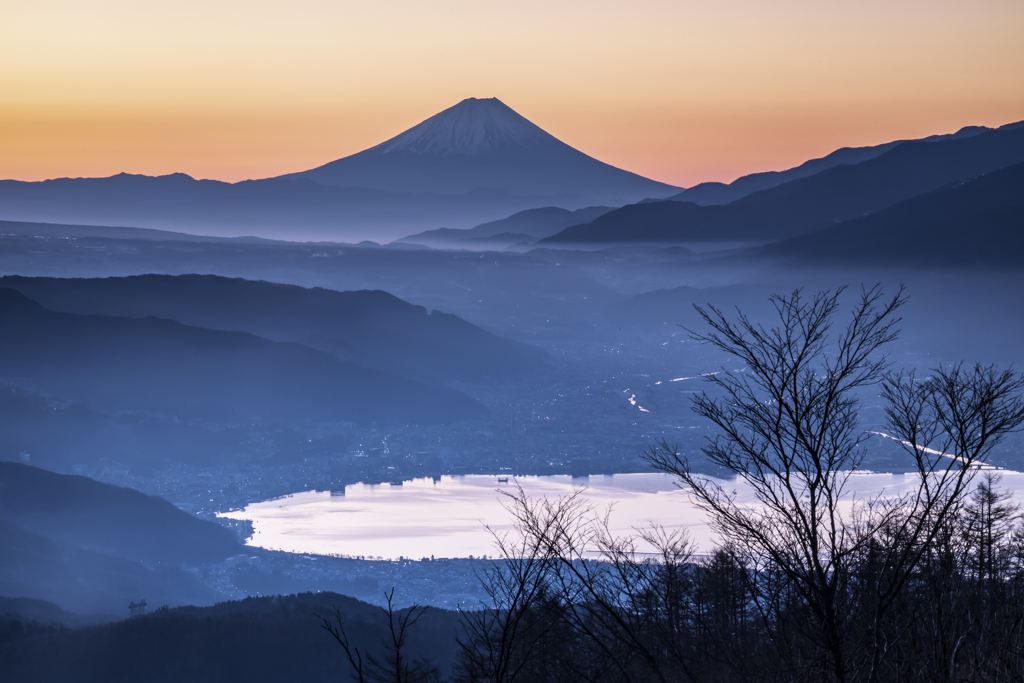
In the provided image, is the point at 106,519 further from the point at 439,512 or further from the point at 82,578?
the point at 439,512

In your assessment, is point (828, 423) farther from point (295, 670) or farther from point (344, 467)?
point (344, 467)

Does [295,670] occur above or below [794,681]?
below

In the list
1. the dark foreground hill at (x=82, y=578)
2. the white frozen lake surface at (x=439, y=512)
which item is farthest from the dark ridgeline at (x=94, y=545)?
the white frozen lake surface at (x=439, y=512)

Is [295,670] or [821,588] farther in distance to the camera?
[295,670]

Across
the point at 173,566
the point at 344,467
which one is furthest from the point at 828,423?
the point at 344,467

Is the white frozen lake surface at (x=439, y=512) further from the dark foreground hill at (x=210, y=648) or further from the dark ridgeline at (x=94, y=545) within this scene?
the dark foreground hill at (x=210, y=648)

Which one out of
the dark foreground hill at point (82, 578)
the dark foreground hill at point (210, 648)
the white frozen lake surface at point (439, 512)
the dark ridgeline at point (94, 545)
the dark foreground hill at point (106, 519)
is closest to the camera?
the dark foreground hill at point (210, 648)

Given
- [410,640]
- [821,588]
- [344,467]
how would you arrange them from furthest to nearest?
[344,467], [410,640], [821,588]

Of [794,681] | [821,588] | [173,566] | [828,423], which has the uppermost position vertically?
[828,423]
